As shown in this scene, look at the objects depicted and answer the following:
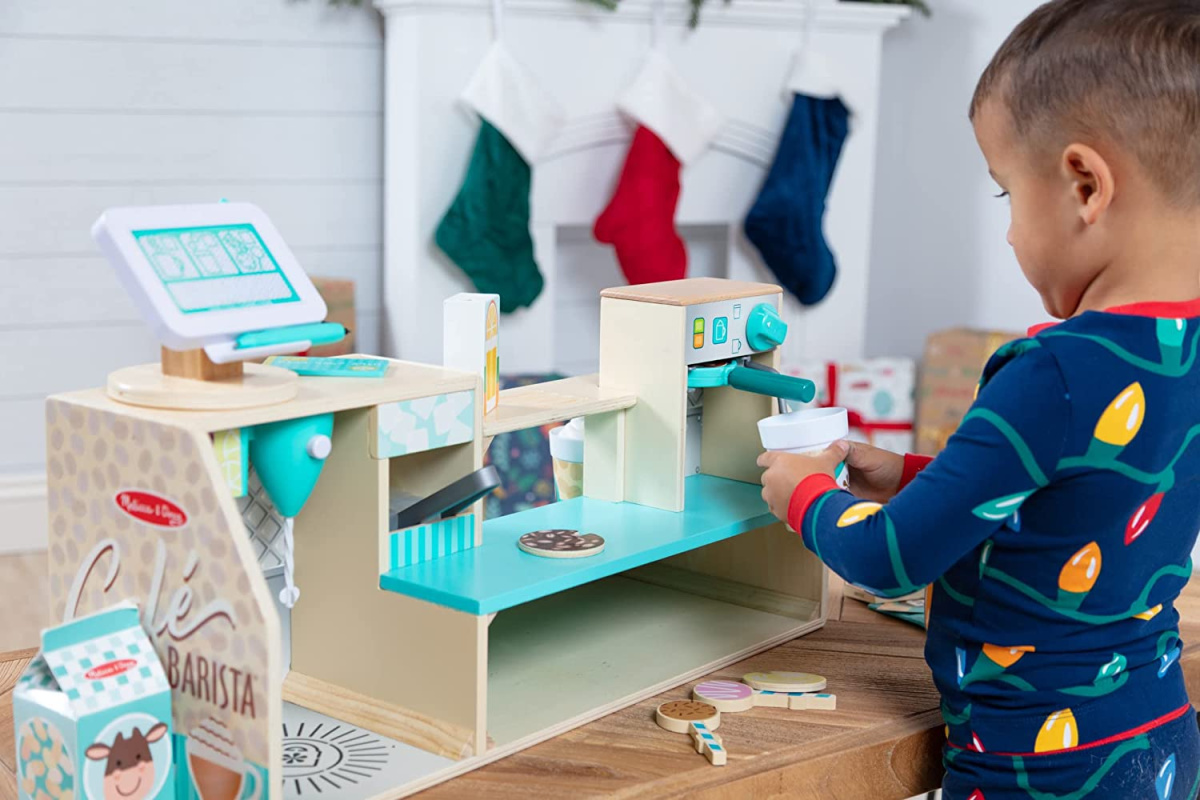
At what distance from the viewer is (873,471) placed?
1131 mm

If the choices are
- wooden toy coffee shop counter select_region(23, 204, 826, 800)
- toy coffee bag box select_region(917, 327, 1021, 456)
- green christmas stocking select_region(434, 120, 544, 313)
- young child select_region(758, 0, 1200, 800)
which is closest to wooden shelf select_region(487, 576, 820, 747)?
wooden toy coffee shop counter select_region(23, 204, 826, 800)

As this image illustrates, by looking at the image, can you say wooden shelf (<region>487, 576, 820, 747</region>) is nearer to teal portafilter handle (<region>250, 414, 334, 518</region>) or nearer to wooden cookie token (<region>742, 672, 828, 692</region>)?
wooden cookie token (<region>742, 672, 828, 692</region>)

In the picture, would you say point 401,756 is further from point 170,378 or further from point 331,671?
point 170,378

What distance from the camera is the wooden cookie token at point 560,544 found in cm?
101

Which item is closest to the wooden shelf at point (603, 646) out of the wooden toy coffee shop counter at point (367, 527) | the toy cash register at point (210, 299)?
the wooden toy coffee shop counter at point (367, 527)

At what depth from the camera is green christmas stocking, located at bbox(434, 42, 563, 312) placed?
271 cm

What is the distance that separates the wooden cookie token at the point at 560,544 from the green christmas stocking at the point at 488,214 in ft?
5.66

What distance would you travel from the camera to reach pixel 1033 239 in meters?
0.89

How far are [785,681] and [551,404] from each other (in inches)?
11.6

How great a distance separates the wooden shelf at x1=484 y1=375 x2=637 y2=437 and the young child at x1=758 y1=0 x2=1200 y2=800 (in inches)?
9.0

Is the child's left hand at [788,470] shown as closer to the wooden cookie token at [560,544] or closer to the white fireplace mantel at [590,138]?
the wooden cookie token at [560,544]

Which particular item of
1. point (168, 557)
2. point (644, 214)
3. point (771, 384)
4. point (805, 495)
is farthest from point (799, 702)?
point (644, 214)

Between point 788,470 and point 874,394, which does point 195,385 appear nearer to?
point 788,470

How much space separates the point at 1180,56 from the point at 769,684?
552 mm
